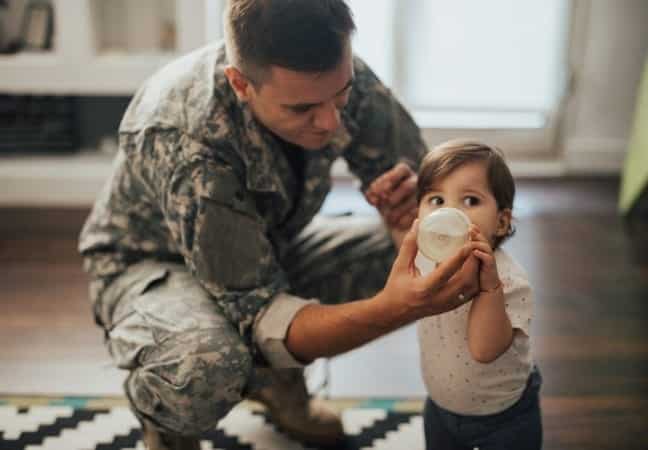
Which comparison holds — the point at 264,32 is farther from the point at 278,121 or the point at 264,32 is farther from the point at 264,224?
the point at 264,224

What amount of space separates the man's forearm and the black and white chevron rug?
31 cm

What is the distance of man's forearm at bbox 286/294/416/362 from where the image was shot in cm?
112

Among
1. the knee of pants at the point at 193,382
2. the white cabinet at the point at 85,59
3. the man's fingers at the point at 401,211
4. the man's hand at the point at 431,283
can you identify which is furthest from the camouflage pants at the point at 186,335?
the white cabinet at the point at 85,59

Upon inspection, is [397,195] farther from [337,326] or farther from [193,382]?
[193,382]

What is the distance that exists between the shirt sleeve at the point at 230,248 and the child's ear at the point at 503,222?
308 millimetres

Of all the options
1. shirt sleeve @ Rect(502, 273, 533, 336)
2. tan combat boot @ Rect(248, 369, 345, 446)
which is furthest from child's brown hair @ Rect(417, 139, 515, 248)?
tan combat boot @ Rect(248, 369, 345, 446)

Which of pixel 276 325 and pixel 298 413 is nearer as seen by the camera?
pixel 276 325

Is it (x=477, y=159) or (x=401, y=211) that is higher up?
(x=477, y=159)

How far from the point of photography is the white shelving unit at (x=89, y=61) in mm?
2389

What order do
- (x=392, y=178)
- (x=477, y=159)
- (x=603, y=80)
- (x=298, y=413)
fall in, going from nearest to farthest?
(x=477, y=159) → (x=392, y=178) → (x=298, y=413) → (x=603, y=80)

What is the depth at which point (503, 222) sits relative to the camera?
3.63ft

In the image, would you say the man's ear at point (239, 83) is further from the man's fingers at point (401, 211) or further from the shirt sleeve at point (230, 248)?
the man's fingers at point (401, 211)

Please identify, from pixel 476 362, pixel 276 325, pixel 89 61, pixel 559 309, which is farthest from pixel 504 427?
pixel 89 61

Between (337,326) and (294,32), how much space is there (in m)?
0.42
